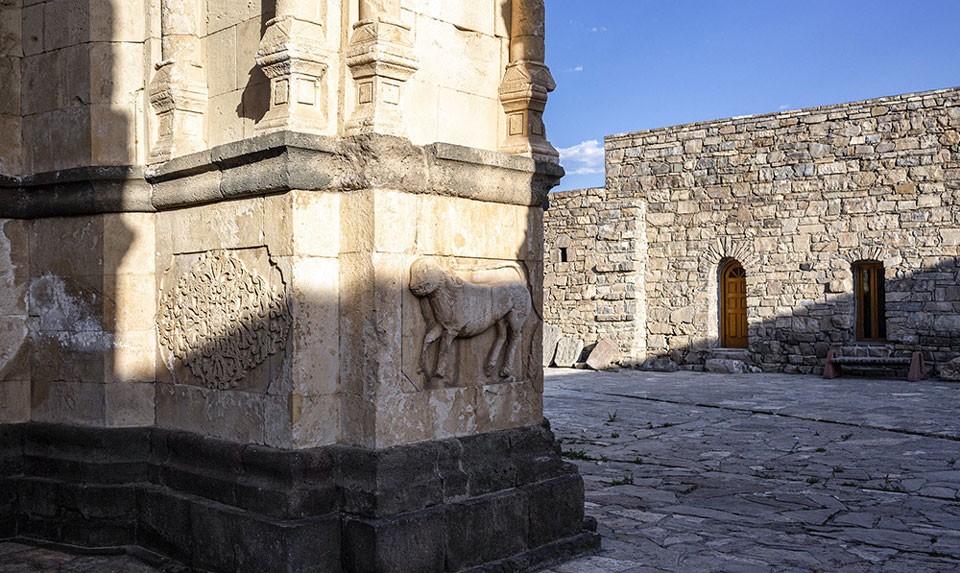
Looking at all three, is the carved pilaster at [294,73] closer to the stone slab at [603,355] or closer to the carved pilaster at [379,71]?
the carved pilaster at [379,71]

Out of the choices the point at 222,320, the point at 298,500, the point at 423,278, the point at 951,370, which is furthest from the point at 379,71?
the point at 951,370

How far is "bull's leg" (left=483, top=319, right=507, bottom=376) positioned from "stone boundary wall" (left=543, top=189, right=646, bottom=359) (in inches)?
463

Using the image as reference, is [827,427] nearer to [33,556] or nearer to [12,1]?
[33,556]

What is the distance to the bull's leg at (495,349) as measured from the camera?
4.38 meters

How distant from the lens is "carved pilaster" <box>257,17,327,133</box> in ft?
12.7

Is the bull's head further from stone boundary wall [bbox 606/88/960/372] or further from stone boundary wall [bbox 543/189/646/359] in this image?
stone boundary wall [bbox 543/189/646/359]

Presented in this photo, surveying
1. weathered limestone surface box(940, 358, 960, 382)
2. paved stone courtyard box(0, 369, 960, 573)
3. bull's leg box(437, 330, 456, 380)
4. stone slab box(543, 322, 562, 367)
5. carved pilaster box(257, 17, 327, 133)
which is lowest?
paved stone courtyard box(0, 369, 960, 573)

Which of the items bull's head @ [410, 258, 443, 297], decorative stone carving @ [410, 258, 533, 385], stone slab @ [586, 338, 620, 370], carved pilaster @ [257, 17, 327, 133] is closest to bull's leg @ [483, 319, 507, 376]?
decorative stone carving @ [410, 258, 533, 385]

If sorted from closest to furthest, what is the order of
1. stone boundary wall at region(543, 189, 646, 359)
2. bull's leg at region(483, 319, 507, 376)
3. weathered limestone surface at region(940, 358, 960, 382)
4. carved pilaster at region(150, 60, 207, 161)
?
1. bull's leg at region(483, 319, 507, 376)
2. carved pilaster at region(150, 60, 207, 161)
3. weathered limestone surface at region(940, 358, 960, 382)
4. stone boundary wall at region(543, 189, 646, 359)

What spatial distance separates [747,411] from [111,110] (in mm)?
7433

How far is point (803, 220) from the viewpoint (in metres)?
14.7

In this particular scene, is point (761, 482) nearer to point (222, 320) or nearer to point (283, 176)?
point (222, 320)

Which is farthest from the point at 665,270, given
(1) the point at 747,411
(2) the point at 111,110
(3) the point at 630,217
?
(2) the point at 111,110

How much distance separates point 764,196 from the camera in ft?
49.1
